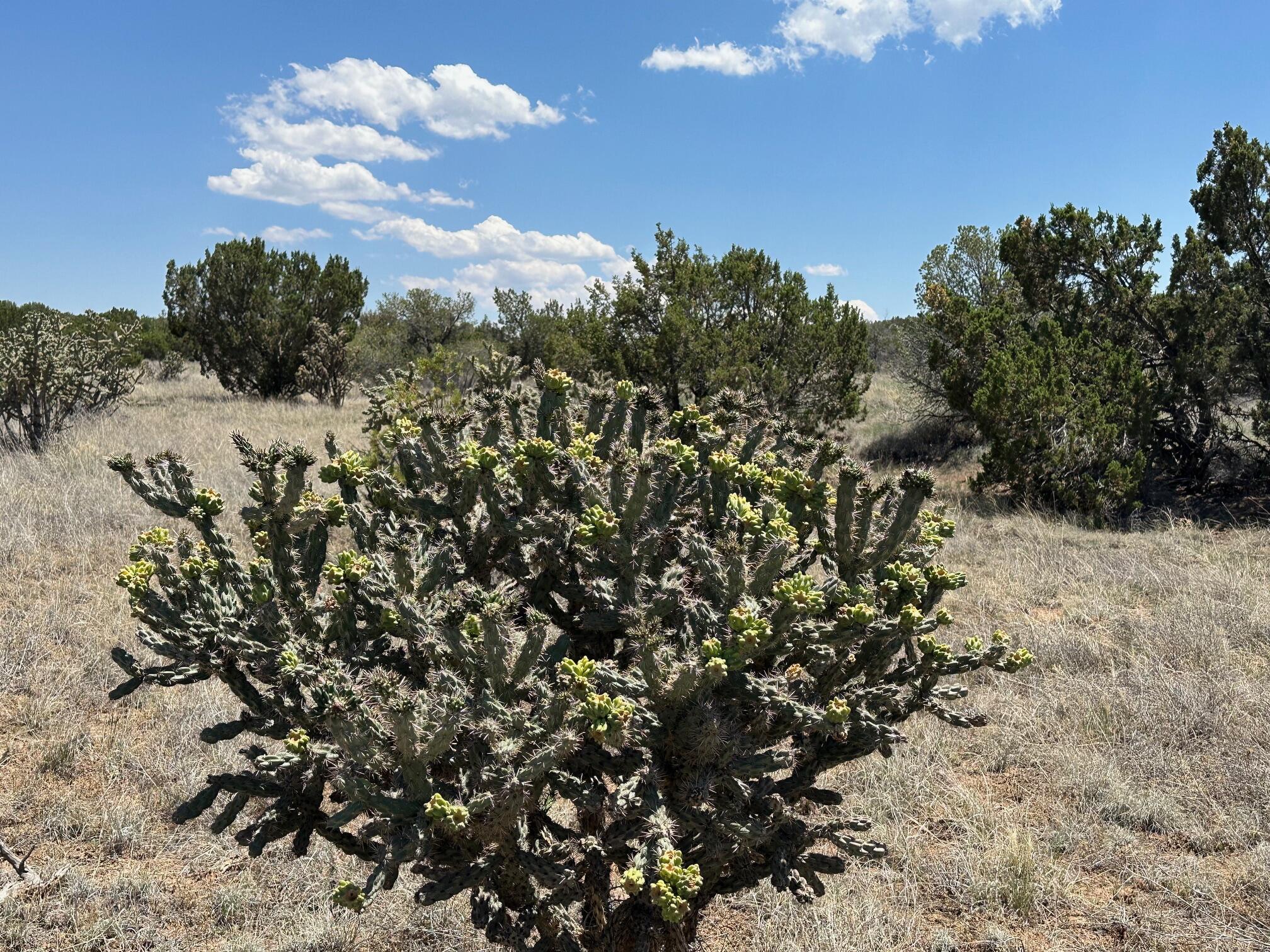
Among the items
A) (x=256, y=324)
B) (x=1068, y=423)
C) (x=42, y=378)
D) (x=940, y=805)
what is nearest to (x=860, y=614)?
(x=940, y=805)

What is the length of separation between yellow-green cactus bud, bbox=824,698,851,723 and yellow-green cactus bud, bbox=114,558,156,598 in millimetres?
2001

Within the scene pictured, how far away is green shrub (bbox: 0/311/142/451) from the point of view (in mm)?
11672

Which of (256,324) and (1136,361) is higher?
(256,324)

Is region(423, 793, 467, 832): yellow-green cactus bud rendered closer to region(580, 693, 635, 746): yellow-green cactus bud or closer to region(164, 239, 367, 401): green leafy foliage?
region(580, 693, 635, 746): yellow-green cactus bud

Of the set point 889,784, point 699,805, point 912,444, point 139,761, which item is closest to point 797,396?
point 912,444

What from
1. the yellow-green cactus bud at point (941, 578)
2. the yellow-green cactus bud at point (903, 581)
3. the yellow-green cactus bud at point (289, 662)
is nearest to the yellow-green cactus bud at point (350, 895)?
the yellow-green cactus bud at point (289, 662)

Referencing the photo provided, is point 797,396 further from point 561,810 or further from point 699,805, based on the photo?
point 699,805

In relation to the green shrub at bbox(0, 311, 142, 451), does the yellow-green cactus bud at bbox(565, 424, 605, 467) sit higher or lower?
lower

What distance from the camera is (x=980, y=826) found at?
4.28m

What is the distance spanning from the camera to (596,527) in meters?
2.26

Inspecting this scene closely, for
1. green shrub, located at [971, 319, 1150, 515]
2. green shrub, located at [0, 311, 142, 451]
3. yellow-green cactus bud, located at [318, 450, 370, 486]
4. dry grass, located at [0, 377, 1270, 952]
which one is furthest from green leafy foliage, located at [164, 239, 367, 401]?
yellow-green cactus bud, located at [318, 450, 370, 486]

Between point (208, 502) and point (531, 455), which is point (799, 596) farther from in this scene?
point (208, 502)

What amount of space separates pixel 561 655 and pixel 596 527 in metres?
0.55

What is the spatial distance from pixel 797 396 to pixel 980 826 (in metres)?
10.1
